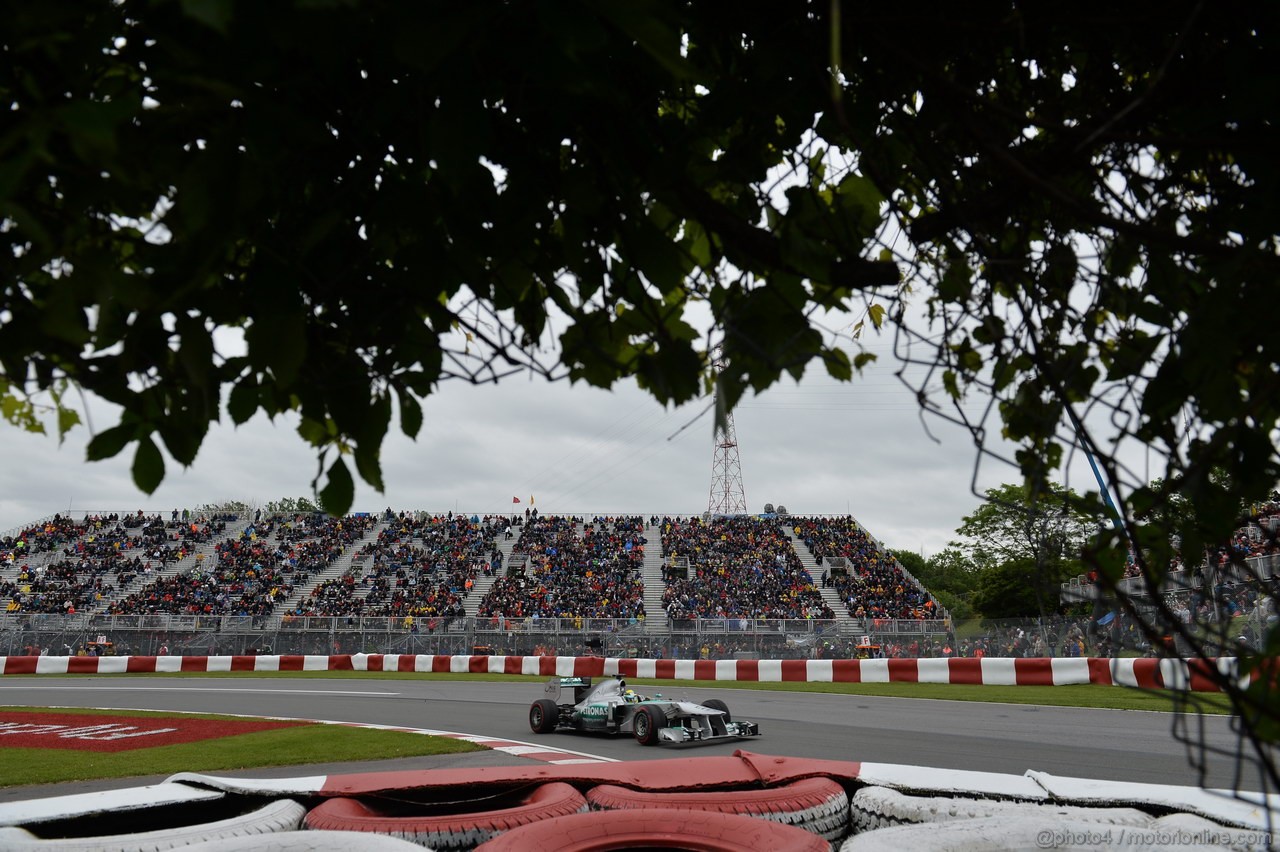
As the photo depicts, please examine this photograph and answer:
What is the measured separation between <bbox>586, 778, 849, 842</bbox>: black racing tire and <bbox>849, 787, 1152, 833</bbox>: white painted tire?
11cm

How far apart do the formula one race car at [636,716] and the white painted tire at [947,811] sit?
7.13m

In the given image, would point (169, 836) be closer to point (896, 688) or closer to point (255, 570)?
point (896, 688)

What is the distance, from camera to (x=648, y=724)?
11062 millimetres

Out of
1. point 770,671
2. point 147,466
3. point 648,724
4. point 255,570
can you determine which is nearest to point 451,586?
point 255,570

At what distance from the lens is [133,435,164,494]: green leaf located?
6.76 ft

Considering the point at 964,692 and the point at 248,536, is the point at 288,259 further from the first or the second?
the point at 248,536

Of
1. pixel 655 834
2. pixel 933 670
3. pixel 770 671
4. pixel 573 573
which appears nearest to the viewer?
pixel 655 834

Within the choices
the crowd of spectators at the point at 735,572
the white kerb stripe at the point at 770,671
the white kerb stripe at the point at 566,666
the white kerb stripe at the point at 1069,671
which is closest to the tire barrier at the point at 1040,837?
the white kerb stripe at the point at 1069,671

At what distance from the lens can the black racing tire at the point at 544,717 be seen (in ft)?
40.3

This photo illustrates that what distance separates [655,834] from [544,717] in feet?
30.9

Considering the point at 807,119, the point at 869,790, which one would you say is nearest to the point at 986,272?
the point at 807,119

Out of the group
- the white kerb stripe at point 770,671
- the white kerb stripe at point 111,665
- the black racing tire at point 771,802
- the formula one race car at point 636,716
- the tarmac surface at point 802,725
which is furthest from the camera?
the white kerb stripe at point 111,665

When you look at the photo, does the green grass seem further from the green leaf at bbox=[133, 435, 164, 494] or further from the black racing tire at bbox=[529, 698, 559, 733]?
the green leaf at bbox=[133, 435, 164, 494]

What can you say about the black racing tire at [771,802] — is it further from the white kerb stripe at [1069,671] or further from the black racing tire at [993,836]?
the white kerb stripe at [1069,671]
